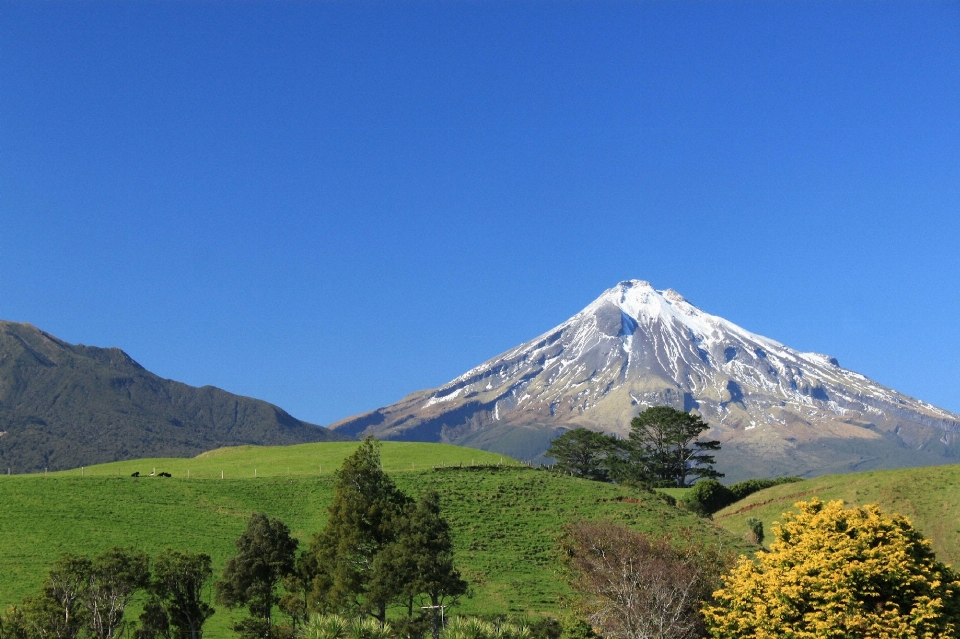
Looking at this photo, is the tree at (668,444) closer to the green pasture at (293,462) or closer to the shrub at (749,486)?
the shrub at (749,486)

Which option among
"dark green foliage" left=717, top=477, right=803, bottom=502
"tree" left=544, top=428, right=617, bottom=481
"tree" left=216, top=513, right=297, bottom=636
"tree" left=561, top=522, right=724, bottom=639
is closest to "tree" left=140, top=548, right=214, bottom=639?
"tree" left=216, top=513, right=297, bottom=636

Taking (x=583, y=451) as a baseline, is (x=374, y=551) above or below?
below

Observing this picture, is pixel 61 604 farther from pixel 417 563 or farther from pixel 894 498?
pixel 894 498

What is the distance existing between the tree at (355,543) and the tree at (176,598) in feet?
16.6

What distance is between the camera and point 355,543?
137 ft

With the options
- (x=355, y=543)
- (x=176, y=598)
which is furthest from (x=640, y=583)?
(x=176, y=598)

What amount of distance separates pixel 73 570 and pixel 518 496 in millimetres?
47506

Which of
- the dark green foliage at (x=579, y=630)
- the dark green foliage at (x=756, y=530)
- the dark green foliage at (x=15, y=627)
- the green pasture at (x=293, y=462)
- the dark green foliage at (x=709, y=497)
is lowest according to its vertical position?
the dark green foliage at (x=579, y=630)

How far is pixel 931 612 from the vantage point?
28.9 meters

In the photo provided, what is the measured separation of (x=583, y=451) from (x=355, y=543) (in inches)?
3444

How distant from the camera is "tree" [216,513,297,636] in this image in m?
42.6

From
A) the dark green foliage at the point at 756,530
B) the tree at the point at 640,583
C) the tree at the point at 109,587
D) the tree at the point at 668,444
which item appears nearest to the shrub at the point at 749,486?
the dark green foliage at the point at 756,530

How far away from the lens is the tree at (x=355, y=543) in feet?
132

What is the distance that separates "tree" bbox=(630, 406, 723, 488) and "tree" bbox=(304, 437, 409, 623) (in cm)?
8173
